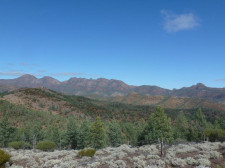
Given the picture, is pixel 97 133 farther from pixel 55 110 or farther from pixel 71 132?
pixel 55 110

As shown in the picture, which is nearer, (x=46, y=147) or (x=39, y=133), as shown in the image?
(x=46, y=147)

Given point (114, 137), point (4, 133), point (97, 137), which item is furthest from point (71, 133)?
point (4, 133)

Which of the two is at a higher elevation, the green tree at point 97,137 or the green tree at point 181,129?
the green tree at point 97,137

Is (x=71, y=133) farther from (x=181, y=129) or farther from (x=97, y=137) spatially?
(x=181, y=129)

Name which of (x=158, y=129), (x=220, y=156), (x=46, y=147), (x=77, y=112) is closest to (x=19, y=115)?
(x=77, y=112)

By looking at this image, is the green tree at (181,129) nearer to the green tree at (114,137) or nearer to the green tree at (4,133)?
the green tree at (114,137)

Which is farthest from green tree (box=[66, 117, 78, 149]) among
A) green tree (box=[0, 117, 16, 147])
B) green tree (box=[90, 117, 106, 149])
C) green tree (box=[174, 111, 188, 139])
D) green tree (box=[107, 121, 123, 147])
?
green tree (box=[174, 111, 188, 139])

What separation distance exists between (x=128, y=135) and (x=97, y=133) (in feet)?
112

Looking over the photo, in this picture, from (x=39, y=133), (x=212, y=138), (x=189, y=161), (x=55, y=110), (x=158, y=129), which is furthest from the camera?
(x=55, y=110)

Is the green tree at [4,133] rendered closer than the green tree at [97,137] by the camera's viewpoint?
No

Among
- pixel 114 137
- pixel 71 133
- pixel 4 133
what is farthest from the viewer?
pixel 114 137

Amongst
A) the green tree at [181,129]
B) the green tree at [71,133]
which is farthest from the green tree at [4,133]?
the green tree at [181,129]

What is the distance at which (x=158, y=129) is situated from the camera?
44219 mm

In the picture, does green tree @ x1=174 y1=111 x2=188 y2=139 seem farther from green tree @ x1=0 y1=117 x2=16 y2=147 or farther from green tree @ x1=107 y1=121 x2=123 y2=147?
green tree @ x1=0 y1=117 x2=16 y2=147
